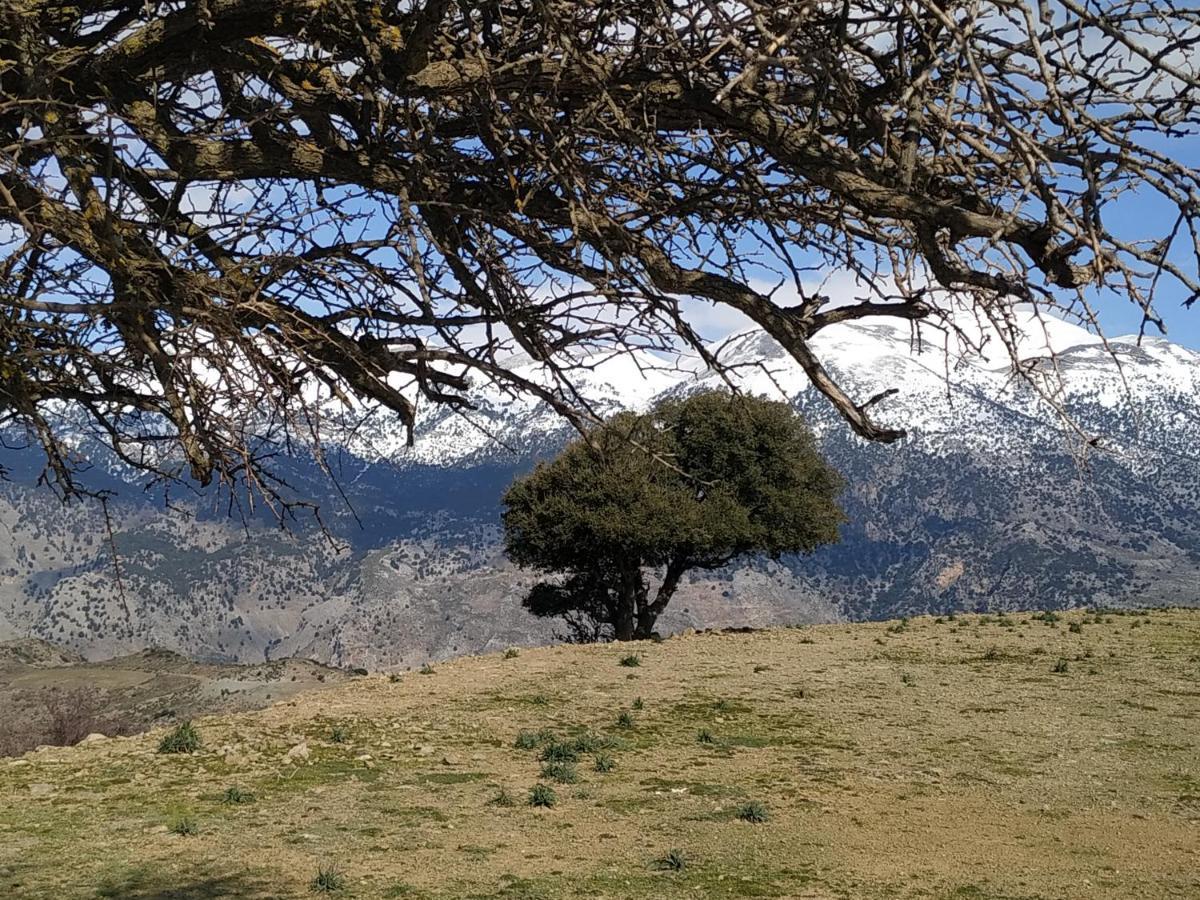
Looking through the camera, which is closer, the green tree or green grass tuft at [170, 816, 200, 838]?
green grass tuft at [170, 816, 200, 838]

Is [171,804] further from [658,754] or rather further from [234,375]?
[234,375]

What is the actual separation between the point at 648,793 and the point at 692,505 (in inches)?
933

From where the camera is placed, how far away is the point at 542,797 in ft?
37.6

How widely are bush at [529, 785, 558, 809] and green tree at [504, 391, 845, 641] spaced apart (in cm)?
2201

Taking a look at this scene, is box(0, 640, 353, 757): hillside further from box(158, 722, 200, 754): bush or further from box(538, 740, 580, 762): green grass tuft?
box(538, 740, 580, 762): green grass tuft

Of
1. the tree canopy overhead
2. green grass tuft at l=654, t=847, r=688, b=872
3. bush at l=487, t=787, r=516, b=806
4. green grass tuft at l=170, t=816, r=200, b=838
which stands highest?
the tree canopy overhead

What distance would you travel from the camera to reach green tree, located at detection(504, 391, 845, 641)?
34.5 metres

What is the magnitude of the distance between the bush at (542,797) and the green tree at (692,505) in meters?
22.0

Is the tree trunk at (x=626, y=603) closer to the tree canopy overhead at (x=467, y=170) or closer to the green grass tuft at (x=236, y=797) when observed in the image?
the green grass tuft at (x=236, y=797)

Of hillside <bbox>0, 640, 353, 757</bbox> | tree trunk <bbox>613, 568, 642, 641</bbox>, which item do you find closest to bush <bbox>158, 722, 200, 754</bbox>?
hillside <bbox>0, 640, 353, 757</bbox>

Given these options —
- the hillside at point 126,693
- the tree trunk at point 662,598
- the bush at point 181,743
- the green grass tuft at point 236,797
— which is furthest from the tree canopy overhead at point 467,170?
the tree trunk at point 662,598

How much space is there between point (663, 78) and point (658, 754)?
35.5 feet

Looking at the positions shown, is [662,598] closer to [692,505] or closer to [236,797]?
[692,505]

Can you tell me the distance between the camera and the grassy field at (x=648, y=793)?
29.9 ft
